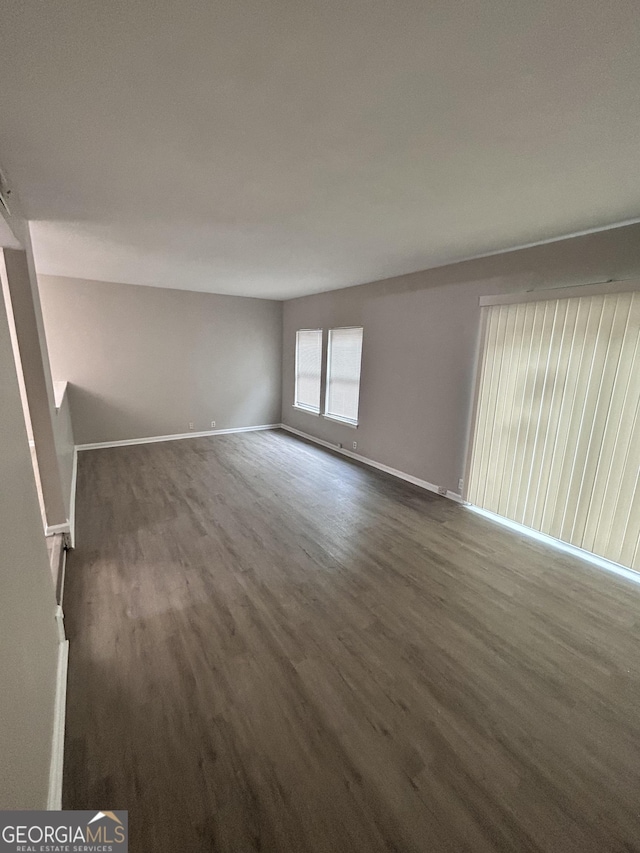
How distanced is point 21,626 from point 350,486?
353 centimetres

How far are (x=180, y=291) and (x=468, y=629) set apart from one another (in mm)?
6174

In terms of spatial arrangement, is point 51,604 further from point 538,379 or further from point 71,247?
point 538,379

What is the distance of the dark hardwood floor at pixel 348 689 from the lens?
4.03 ft

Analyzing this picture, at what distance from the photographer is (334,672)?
1.79 metres

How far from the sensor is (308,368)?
6449 mm

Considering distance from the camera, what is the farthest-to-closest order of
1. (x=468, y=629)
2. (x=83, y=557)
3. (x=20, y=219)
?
(x=83, y=557) < (x=20, y=219) < (x=468, y=629)

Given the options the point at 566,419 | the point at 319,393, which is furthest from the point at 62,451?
the point at 566,419

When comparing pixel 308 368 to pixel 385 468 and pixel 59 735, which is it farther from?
pixel 59 735

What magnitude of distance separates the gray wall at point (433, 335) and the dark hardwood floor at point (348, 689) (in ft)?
4.27

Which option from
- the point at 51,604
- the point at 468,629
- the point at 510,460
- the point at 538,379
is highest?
the point at 538,379

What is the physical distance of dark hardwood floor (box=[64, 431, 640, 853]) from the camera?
1.23 metres

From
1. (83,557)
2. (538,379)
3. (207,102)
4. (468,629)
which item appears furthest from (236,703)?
(538,379)

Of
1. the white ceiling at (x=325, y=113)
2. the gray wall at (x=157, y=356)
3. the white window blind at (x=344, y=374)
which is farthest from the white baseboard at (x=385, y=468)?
the white ceiling at (x=325, y=113)

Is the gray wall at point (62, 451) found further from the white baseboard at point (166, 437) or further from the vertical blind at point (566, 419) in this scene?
the vertical blind at point (566, 419)
